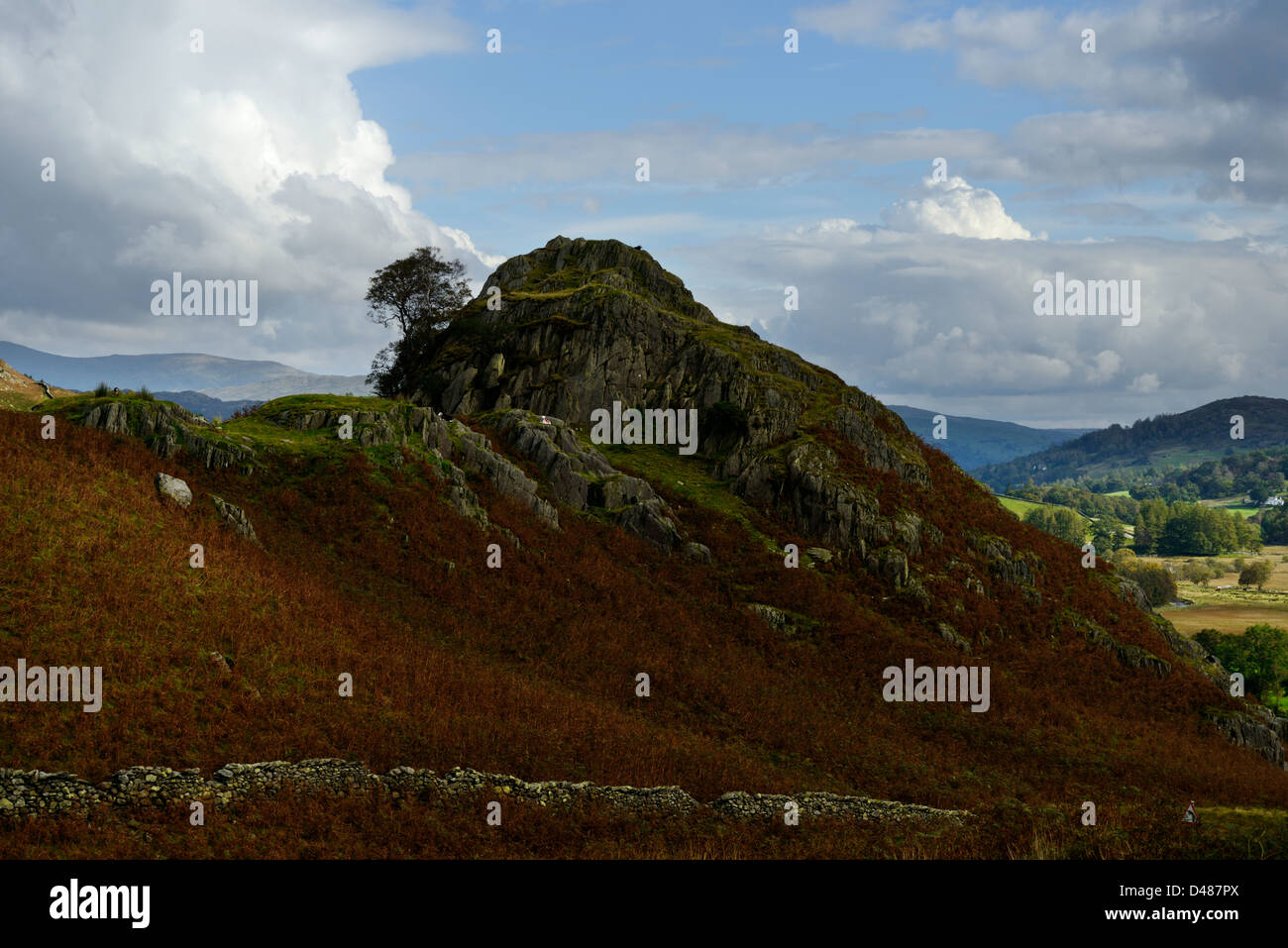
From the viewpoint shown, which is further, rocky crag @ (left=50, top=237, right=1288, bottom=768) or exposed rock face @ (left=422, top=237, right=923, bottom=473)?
exposed rock face @ (left=422, top=237, right=923, bottom=473)

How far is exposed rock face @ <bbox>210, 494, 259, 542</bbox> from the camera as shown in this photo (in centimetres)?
3294

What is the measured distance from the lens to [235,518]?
109ft

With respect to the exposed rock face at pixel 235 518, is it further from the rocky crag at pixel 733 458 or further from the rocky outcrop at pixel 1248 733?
the rocky outcrop at pixel 1248 733

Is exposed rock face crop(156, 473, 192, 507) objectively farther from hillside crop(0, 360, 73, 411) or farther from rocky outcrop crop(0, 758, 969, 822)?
rocky outcrop crop(0, 758, 969, 822)

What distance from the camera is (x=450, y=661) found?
97.1 feet

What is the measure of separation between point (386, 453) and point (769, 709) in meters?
25.5

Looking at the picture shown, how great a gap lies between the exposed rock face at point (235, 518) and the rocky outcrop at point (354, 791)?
1599cm

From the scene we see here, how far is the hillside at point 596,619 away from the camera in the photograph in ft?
70.6

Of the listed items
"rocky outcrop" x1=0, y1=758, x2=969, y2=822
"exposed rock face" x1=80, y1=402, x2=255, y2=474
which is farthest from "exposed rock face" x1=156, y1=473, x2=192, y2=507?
"rocky outcrop" x1=0, y1=758, x2=969, y2=822

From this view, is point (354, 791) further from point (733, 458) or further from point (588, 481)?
point (733, 458)

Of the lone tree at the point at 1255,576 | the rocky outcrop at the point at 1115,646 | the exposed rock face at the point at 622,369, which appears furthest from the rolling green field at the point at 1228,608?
the exposed rock face at the point at 622,369

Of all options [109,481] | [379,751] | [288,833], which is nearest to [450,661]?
[379,751]

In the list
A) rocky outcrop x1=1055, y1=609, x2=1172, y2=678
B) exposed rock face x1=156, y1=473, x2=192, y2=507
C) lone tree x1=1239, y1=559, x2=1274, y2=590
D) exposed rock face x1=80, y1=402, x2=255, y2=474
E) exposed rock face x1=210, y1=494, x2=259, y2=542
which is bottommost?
lone tree x1=1239, y1=559, x2=1274, y2=590

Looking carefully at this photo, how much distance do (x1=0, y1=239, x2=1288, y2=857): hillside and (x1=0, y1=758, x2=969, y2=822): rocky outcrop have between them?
2.51ft
